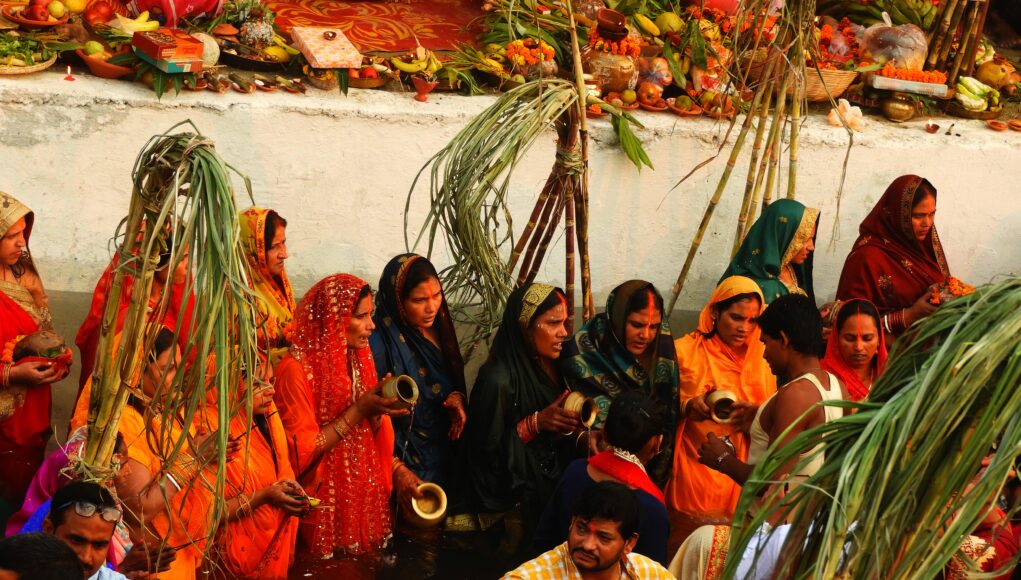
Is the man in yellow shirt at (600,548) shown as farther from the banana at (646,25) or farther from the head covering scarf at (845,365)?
the banana at (646,25)

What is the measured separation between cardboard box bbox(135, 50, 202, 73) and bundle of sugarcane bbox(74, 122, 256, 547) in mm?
2900

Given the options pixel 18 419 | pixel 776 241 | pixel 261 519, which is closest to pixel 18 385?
pixel 18 419

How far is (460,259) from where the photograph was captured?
5.77 metres

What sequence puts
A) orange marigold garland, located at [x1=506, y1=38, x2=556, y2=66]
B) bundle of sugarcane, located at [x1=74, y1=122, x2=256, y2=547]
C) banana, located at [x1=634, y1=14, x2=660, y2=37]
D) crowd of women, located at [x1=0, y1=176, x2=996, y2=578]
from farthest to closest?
banana, located at [x1=634, y1=14, x2=660, y2=37]
orange marigold garland, located at [x1=506, y1=38, x2=556, y2=66]
crowd of women, located at [x1=0, y1=176, x2=996, y2=578]
bundle of sugarcane, located at [x1=74, y1=122, x2=256, y2=547]

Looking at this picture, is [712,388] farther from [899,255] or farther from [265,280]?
[265,280]

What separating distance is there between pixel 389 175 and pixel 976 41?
3.70 meters

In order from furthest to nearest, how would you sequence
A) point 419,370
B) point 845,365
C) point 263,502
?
point 845,365 → point 419,370 → point 263,502

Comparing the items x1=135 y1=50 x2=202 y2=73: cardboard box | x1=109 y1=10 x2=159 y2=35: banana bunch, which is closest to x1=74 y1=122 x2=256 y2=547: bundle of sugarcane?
x1=135 y1=50 x2=202 y2=73: cardboard box

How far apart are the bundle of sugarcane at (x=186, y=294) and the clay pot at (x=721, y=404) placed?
7.54ft

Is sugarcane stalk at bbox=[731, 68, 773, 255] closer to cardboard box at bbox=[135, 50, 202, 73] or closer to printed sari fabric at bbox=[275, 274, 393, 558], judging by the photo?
printed sari fabric at bbox=[275, 274, 393, 558]

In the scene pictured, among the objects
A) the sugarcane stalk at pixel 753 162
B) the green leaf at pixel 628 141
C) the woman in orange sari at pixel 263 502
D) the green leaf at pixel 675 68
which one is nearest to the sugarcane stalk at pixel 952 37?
the green leaf at pixel 675 68

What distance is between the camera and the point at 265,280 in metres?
5.50

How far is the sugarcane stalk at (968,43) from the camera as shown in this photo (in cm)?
787

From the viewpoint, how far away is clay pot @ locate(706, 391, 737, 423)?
17.1 feet
